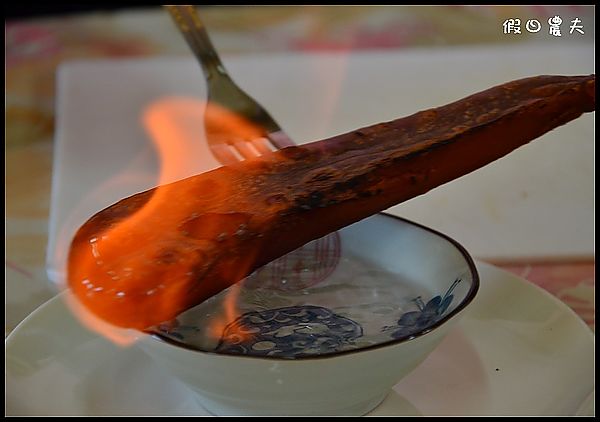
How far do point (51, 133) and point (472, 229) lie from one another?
1.07ft

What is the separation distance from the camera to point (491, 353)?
1.23 feet

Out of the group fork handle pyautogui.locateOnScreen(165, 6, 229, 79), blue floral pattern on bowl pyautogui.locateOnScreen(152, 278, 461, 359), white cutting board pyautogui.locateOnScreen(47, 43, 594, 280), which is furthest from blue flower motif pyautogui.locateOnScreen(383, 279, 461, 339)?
fork handle pyautogui.locateOnScreen(165, 6, 229, 79)

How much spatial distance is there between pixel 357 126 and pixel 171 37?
1.03 feet

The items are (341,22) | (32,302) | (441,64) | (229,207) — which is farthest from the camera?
(341,22)

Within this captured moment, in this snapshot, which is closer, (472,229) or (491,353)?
(491,353)

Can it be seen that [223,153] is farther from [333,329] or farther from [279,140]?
[333,329]

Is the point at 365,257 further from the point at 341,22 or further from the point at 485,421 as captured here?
the point at 341,22

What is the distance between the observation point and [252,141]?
0.48 meters

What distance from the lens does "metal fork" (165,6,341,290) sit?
373 mm

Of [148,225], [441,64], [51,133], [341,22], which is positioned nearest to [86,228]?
[148,225]

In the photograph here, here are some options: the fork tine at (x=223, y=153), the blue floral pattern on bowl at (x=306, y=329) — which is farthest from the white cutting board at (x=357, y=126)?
the blue floral pattern on bowl at (x=306, y=329)

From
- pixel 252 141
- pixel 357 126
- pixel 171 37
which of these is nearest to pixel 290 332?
pixel 252 141

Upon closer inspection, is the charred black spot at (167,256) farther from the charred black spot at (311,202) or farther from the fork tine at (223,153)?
the fork tine at (223,153)

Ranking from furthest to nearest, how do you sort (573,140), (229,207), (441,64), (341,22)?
(341,22)
(441,64)
(573,140)
(229,207)
